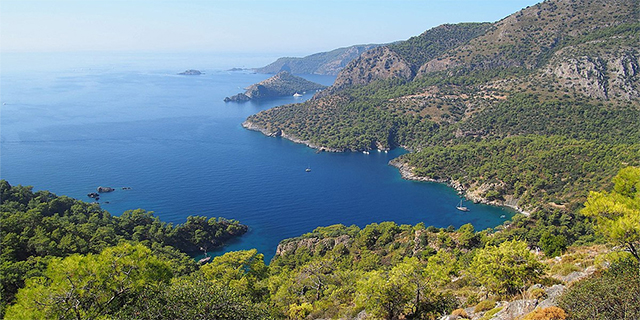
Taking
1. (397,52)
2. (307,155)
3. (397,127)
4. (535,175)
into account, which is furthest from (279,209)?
(397,52)

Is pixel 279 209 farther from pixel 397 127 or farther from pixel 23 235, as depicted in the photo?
pixel 397 127

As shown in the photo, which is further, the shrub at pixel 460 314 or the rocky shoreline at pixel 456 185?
the rocky shoreline at pixel 456 185

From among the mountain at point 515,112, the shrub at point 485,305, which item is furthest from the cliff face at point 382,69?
the shrub at point 485,305

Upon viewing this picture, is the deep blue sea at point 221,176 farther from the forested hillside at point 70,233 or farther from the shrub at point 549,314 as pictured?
the shrub at point 549,314

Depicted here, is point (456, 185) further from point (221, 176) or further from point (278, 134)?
point (278, 134)

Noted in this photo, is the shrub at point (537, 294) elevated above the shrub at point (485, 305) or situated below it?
above

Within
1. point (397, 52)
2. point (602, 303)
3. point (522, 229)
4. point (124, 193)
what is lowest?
point (124, 193)
